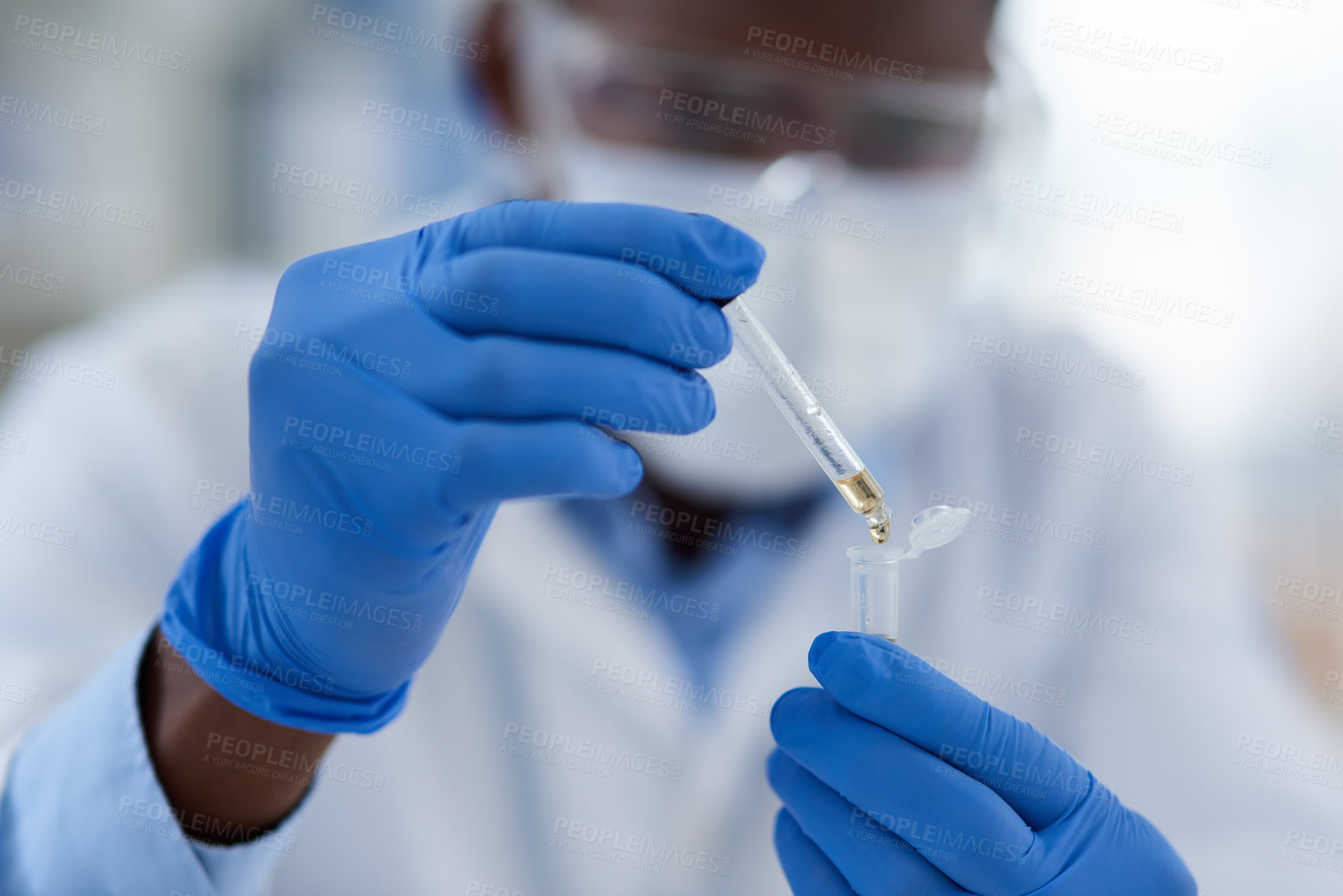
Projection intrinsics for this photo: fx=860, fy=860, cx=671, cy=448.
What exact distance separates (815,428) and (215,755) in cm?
71

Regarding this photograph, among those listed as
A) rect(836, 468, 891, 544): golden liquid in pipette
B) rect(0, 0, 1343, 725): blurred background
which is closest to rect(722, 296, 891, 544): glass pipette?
rect(836, 468, 891, 544): golden liquid in pipette

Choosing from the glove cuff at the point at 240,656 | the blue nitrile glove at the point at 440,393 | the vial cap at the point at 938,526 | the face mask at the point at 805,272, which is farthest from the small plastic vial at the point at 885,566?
the face mask at the point at 805,272

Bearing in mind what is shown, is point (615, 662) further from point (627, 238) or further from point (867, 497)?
point (627, 238)

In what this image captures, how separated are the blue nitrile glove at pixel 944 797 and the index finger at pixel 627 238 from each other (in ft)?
1.21

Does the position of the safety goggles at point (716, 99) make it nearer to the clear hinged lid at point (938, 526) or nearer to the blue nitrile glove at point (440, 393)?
the blue nitrile glove at point (440, 393)

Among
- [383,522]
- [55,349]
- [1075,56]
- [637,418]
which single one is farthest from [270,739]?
[1075,56]

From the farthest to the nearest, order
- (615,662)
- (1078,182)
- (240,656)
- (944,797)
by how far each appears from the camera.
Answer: (1078,182), (615,662), (240,656), (944,797)

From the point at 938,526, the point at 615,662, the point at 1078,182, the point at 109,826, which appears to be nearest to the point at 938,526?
the point at 938,526

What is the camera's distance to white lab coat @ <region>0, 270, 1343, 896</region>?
130 centimetres

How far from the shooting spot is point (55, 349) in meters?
1.55

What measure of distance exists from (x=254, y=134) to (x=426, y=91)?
0.74 m

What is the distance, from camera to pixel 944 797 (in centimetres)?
79

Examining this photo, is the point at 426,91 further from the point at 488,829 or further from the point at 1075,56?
the point at 488,829

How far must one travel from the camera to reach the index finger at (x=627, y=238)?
796 millimetres
